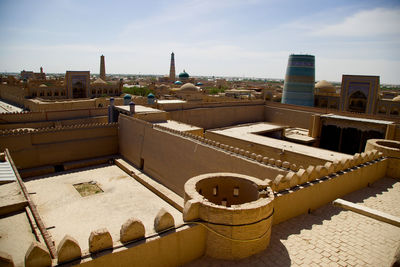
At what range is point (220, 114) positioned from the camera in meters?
23.6

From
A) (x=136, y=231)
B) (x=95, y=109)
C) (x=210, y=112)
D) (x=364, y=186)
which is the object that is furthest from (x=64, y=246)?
(x=210, y=112)

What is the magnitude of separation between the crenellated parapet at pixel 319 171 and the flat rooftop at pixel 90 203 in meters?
4.64

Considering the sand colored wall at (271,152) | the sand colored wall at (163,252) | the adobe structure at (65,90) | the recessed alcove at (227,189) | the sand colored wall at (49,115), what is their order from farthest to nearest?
the adobe structure at (65,90)
the sand colored wall at (49,115)
the sand colored wall at (271,152)
the recessed alcove at (227,189)
the sand colored wall at (163,252)

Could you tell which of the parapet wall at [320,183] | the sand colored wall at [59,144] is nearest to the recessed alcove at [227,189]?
the parapet wall at [320,183]

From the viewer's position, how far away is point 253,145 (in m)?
14.5

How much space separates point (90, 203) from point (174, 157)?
13.0 feet

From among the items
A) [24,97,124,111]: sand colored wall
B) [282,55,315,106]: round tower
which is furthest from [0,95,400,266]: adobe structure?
[282,55,315,106]: round tower

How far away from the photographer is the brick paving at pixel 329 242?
4523 millimetres

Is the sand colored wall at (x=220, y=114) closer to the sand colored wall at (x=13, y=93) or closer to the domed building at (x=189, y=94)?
the domed building at (x=189, y=94)

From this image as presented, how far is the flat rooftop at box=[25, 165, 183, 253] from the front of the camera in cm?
939

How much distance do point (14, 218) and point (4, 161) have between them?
4.03 metres

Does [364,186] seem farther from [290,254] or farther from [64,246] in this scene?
[64,246]

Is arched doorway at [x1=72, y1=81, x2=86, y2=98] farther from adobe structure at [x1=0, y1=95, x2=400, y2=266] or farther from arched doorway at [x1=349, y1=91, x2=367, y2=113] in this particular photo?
arched doorway at [x1=349, y1=91, x2=367, y2=113]

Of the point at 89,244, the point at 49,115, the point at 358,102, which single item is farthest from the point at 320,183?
the point at 358,102
